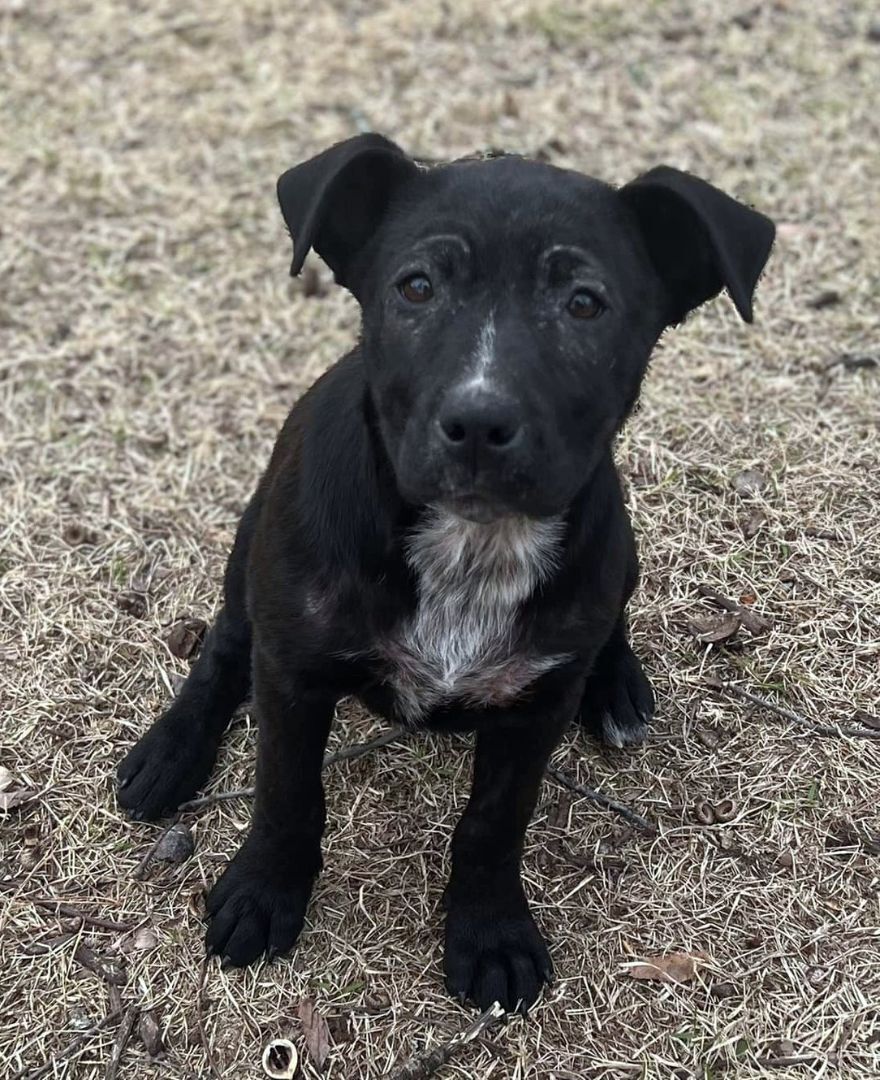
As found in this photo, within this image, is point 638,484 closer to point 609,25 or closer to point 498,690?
point 498,690

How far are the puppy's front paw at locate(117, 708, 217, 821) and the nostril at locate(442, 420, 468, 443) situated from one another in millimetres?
1820

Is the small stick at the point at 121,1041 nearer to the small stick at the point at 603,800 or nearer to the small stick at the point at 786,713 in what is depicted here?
the small stick at the point at 603,800

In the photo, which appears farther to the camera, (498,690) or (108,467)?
(108,467)

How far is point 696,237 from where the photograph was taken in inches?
120

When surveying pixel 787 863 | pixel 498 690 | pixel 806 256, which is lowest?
pixel 787 863

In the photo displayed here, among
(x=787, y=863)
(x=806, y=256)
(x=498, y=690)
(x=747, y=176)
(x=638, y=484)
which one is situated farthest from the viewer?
(x=747, y=176)

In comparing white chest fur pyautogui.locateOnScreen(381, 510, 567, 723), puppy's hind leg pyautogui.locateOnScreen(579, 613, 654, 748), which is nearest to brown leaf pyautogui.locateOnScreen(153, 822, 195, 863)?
white chest fur pyautogui.locateOnScreen(381, 510, 567, 723)

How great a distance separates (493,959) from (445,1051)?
0.92ft

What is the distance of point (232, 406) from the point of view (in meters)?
5.56

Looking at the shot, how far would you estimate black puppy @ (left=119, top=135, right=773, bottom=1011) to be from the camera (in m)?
2.82

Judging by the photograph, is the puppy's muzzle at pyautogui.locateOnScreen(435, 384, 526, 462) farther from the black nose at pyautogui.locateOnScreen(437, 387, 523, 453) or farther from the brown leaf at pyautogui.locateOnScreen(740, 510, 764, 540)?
the brown leaf at pyautogui.locateOnScreen(740, 510, 764, 540)

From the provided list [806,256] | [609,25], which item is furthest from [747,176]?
[609,25]

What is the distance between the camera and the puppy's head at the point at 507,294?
2.73 metres

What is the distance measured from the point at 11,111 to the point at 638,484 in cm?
442
